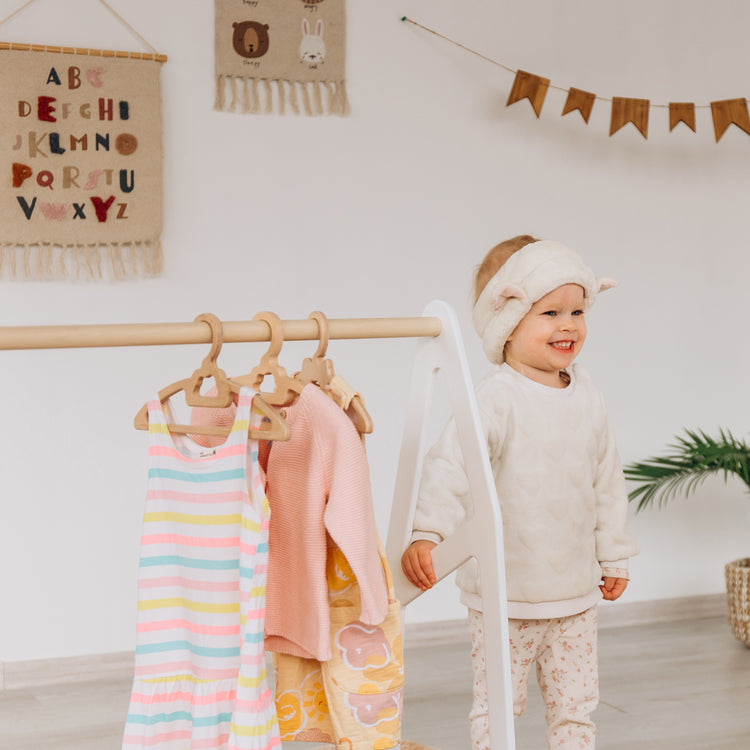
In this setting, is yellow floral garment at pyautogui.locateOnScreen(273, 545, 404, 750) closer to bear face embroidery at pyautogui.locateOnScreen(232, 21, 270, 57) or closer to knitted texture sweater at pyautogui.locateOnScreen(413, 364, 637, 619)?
knitted texture sweater at pyautogui.locateOnScreen(413, 364, 637, 619)

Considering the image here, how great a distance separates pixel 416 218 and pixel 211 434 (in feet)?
5.70

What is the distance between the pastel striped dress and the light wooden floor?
1047mm

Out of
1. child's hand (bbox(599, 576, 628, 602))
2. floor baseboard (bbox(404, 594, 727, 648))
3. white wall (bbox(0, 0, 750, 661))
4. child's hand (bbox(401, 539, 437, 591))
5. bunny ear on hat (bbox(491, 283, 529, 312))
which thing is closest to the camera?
child's hand (bbox(401, 539, 437, 591))

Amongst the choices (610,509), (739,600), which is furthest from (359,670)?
(739,600)

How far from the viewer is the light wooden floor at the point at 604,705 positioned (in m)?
2.24

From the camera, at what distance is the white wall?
8.65 ft

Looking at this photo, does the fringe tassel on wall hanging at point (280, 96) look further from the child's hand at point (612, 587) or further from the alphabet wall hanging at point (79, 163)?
the child's hand at point (612, 587)

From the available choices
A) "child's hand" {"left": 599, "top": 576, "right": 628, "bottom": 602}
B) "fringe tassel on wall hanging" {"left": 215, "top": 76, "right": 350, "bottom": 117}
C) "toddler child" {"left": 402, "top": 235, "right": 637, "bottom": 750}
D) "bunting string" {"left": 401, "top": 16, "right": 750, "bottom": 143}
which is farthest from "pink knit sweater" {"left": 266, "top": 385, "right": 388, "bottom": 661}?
"bunting string" {"left": 401, "top": 16, "right": 750, "bottom": 143}

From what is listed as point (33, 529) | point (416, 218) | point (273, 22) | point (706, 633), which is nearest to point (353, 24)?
point (273, 22)

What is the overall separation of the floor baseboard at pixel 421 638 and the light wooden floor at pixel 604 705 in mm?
31

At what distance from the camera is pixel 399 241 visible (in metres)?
2.92

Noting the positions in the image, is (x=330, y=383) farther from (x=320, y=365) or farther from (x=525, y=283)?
(x=525, y=283)

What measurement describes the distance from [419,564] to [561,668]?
431mm

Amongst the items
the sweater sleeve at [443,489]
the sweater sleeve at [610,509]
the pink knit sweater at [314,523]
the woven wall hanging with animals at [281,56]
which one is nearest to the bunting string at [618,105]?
the woven wall hanging with animals at [281,56]
